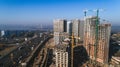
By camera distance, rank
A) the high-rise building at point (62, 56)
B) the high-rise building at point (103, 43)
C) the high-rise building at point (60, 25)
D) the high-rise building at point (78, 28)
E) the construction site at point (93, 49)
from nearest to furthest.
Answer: the high-rise building at point (62, 56) → the construction site at point (93, 49) → the high-rise building at point (103, 43) → the high-rise building at point (78, 28) → the high-rise building at point (60, 25)

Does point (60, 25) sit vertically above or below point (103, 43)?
above

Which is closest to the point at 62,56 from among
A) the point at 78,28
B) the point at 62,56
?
the point at 62,56

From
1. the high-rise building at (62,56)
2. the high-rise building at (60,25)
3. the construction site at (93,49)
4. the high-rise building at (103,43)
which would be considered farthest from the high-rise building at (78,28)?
the high-rise building at (62,56)

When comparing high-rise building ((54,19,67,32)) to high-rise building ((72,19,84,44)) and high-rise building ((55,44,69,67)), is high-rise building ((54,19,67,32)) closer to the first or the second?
high-rise building ((72,19,84,44))

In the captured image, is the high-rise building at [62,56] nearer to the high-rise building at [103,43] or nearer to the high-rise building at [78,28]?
the high-rise building at [103,43]

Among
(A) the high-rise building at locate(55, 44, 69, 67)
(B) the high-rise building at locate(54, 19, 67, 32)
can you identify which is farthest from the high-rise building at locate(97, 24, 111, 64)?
A: (B) the high-rise building at locate(54, 19, 67, 32)

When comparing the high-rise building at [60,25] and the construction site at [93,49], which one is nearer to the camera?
the construction site at [93,49]

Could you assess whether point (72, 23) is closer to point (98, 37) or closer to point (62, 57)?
point (98, 37)

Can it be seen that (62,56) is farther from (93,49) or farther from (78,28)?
(78,28)

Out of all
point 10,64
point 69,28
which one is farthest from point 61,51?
point 69,28

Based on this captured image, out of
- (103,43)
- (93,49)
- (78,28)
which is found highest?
(78,28)

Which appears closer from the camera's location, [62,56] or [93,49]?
[62,56]
